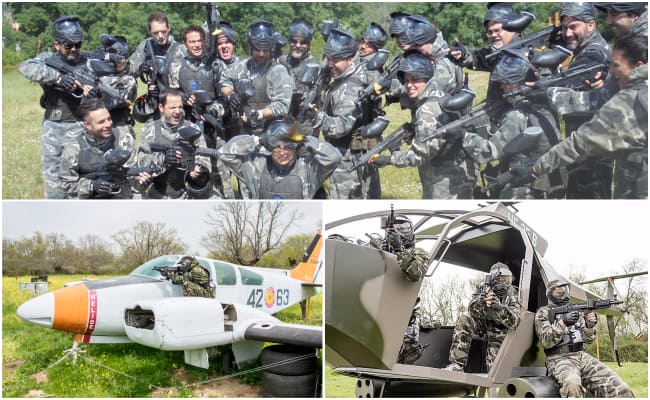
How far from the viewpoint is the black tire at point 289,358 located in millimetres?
9281

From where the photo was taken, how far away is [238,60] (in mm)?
10172

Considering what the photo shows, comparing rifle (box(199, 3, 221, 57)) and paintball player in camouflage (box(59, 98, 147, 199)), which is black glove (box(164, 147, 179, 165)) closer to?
paintball player in camouflage (box(59, 98, 147, 199))

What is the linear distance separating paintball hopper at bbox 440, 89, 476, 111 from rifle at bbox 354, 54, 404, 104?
0.71 meters

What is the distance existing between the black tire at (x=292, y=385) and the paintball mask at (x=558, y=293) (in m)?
2.82

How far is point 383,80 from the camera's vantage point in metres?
10.1

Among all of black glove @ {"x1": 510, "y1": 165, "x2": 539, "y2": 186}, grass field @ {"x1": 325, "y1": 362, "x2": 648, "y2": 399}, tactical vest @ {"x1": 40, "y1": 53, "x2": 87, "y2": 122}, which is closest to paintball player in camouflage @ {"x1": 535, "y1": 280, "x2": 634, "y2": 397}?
grass field @ {"x1": 325, "y1": 362, "x2": 648, "y2": 399}

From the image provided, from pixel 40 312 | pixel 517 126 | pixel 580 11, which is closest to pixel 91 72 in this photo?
pixel 40 312

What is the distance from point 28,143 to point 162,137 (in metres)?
1.66

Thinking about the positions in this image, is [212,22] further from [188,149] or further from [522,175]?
[522,175]

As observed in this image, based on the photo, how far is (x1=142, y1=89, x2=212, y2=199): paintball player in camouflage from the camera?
10117mm

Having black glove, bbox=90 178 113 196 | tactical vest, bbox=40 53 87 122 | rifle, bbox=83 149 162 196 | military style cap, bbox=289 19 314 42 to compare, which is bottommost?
black glove, bbox=90 178 113 196

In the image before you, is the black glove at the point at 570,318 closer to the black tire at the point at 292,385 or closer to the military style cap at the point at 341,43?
the black tire at the point at 292,385

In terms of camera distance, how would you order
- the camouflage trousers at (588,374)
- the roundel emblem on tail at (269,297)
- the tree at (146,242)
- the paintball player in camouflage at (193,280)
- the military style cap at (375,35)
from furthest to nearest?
1. the roundel emblem on tail at (269,297)
2. the military style cap at (375,35)
3. the tree at (146,242)
4. the paintball player in camouflage at (193,280)
5. the camouflage trousers at (588,374)

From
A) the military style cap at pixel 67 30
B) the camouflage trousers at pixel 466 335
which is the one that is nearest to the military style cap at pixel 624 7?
the camouflage trousers at pixel 466 335
